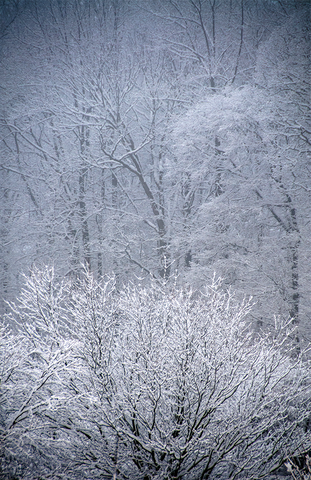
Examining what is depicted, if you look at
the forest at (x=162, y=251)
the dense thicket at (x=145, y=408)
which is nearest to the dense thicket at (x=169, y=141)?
the forest at (x=162, y=251)

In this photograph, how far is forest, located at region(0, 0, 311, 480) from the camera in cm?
497

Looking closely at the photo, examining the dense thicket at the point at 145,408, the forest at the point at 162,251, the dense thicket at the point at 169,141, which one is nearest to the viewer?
the dense thicket at the point at 145,408

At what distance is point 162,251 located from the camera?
1402 cm

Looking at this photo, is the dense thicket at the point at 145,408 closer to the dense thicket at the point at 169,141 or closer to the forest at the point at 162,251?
the forest at the point at 162,251

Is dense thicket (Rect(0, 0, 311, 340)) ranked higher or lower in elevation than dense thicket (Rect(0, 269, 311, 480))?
higher

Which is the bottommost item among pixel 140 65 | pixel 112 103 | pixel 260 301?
pixel 260 301

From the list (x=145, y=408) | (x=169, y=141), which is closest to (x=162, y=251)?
(x=169, y=141)

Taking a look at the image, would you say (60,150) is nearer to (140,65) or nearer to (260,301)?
(140,65)

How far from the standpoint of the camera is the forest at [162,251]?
4973 mm

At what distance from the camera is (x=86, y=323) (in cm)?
520

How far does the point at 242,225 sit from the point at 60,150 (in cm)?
951

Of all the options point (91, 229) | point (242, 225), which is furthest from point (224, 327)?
point (91, 229)

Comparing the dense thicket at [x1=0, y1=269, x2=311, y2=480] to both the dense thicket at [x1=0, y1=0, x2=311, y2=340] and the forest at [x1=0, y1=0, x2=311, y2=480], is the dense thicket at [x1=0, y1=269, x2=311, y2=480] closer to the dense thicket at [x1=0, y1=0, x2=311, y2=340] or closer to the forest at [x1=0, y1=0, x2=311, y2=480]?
the forest at [x1=0, y1=0, x2=311, y2=480]

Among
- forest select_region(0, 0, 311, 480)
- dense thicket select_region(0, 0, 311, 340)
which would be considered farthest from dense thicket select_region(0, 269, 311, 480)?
dense thicket select_region(0, 0, 311, 340)
